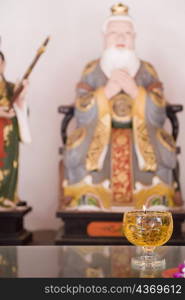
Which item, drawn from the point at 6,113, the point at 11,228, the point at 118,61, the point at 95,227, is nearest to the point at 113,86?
the point at 118,61

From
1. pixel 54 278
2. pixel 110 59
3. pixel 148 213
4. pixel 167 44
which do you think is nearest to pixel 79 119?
pixel 110 59

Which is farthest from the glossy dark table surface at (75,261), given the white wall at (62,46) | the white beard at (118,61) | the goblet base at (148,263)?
the white wall at (62,46)

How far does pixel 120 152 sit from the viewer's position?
2.60 metres

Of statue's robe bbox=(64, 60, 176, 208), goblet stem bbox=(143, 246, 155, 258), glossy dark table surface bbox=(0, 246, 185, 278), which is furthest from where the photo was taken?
statue's robe bbox=(64, 60, 176, 208)

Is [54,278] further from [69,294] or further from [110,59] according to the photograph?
[110,59]

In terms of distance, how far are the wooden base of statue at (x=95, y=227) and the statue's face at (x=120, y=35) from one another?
932mm

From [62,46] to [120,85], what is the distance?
3.07ft

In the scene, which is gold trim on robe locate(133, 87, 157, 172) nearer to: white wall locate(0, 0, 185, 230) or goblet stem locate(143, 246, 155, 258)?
white wall locate(0, 0, 185, 230)

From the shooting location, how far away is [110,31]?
9.04 ft

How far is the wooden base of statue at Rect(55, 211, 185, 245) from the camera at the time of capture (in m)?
2.41

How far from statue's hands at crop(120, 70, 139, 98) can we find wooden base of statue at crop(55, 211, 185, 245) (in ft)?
2.09

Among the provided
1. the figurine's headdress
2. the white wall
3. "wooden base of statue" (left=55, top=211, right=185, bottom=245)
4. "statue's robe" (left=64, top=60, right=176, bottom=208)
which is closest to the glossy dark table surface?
"wooden base of statue" (left=55, top=211, right=185, bottom=245)

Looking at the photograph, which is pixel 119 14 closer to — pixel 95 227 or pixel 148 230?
pixel 95 227

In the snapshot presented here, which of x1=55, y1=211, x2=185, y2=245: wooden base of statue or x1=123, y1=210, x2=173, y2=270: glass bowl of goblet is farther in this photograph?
x1=55, y1=211, x2=185, y2=245: wooden base of statue
